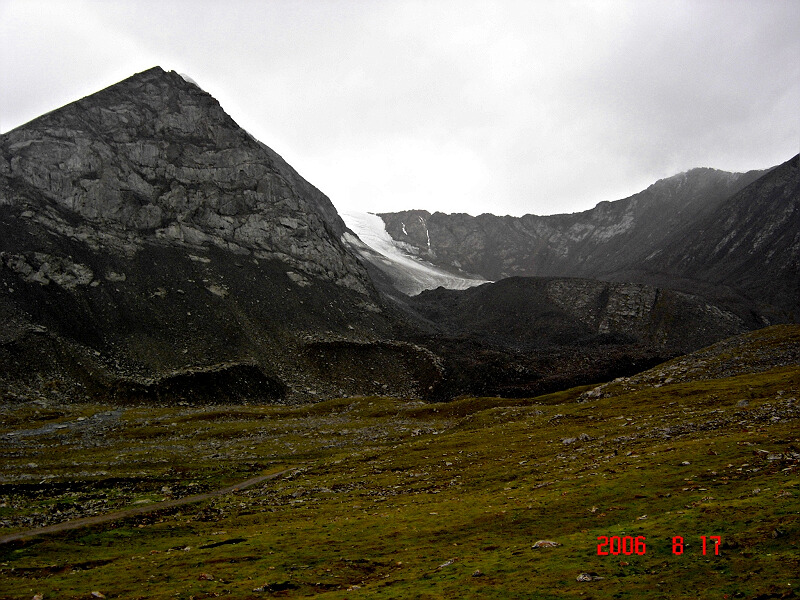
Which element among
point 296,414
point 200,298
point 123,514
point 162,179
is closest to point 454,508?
point 123,514

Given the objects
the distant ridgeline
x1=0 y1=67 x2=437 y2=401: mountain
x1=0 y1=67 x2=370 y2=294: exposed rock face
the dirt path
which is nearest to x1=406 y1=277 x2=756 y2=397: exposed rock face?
the distant ridgeline

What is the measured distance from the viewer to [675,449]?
36.1 meters

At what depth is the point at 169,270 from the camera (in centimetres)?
14225

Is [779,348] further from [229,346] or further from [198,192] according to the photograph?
[198,192]

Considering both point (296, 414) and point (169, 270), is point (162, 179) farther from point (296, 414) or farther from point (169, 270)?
point (296, 414)

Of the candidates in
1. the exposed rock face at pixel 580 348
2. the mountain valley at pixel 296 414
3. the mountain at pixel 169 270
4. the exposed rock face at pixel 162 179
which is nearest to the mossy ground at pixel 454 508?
the mountain valley at pixel 296 414

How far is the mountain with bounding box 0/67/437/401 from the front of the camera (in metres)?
114

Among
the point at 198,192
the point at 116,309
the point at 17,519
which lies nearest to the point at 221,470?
the point at 17,519

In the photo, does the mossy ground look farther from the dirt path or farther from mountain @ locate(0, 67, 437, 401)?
mountain @ locate(0, 67, 437, 401)

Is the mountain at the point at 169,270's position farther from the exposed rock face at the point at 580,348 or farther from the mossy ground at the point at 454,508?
the mossy ground at the point at 454,508

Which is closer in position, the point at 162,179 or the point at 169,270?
the point at 169,270

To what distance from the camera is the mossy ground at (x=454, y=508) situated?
60.0 ft

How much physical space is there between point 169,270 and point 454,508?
129 m

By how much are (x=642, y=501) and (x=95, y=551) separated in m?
30.9
